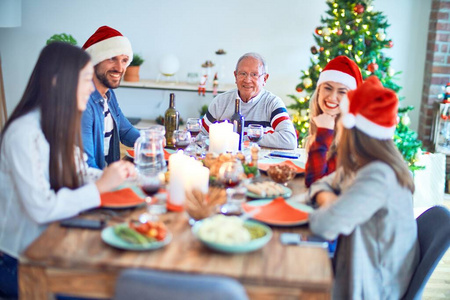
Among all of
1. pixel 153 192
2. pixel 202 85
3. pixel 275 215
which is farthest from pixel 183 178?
pixel 202 85

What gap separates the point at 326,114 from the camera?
2.51 meters

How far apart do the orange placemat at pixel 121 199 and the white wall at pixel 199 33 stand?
11.0 ft

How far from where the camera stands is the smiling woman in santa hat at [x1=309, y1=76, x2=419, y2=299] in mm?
1732

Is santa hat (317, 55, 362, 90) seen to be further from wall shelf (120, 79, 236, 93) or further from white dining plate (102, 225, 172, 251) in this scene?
wall shelf (120, 79, 236, 93)

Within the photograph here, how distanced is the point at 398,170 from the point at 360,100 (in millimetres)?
268

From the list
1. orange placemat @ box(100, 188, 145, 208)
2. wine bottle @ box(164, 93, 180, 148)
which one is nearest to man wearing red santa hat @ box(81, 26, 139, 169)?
wine bottle @ box(164, 93, 180, 148)

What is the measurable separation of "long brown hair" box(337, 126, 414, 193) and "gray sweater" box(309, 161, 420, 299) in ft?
0.10

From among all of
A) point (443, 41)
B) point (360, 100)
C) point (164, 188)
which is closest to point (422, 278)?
point (360, 100)

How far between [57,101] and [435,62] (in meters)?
3.82

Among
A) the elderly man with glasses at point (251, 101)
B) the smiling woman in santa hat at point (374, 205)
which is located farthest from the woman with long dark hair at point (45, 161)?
the elderly man with glasses at point (251, 101)

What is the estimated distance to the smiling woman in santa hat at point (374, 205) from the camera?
173 centimetres

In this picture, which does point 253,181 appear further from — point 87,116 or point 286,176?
point 87,116

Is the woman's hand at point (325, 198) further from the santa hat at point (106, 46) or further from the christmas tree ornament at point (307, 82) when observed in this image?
the christmas tree ornament at point (307, 82)

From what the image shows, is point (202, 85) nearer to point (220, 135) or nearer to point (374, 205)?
point (220, 135)
